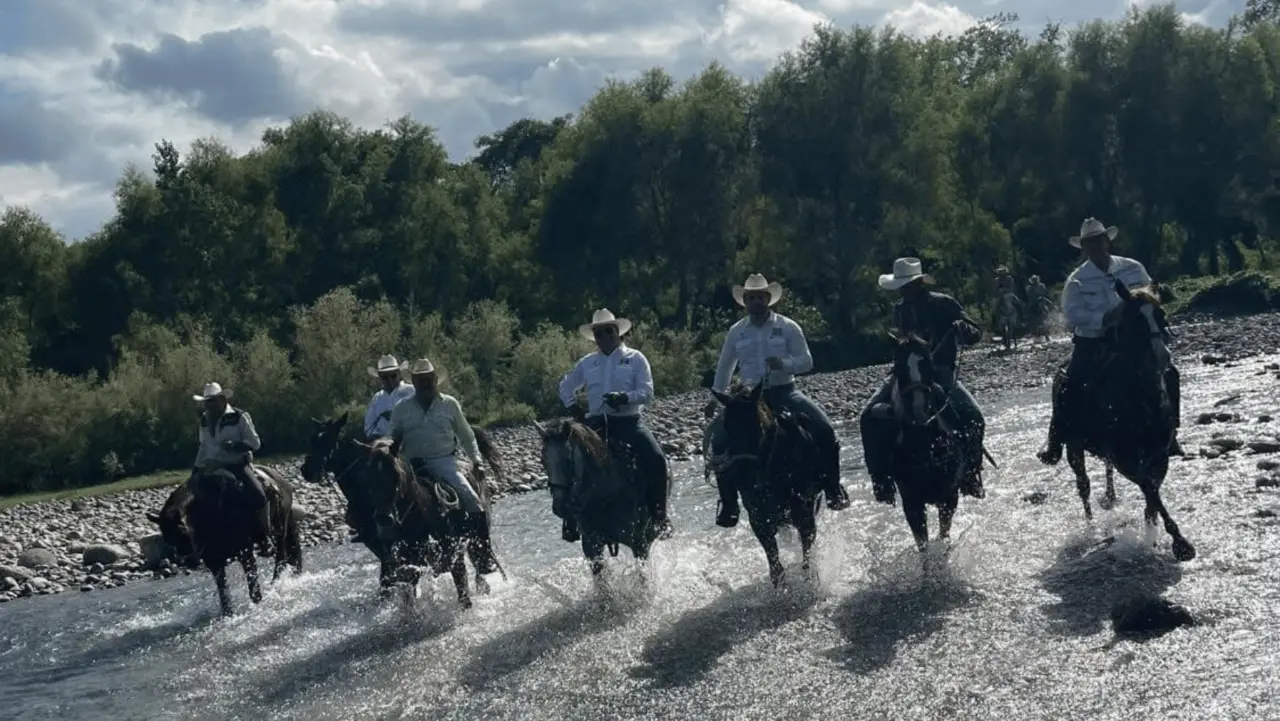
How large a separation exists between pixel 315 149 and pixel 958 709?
53675 millimetres

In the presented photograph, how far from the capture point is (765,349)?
45.4 ft

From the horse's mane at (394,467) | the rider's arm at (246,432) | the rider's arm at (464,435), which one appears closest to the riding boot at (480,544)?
the rider's arm at (464,435)

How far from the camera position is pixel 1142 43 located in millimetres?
57875

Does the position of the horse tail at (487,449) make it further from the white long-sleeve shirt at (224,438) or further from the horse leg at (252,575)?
the horse leg at (252,575)

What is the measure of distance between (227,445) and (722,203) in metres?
40.9

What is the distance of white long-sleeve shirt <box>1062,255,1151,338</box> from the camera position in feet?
45.1

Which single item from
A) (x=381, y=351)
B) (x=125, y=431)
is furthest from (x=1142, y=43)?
(x=125, y=431)

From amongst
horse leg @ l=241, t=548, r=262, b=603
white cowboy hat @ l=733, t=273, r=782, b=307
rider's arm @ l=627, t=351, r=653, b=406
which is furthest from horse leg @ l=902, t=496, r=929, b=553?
horse leg @ l=241, t=548, r=262, b=603

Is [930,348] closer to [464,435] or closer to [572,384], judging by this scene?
[572,384]

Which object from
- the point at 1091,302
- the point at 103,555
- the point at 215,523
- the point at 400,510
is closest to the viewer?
the point at 1091,302

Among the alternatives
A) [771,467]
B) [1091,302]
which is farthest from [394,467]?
[1091,302]

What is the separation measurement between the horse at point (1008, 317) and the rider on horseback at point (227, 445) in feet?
98.5

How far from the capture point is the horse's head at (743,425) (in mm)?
12789

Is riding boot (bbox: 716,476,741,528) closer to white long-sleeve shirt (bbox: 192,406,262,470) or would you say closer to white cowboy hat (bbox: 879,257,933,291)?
white cowboy hat (bbox: 879,257,933,291)
